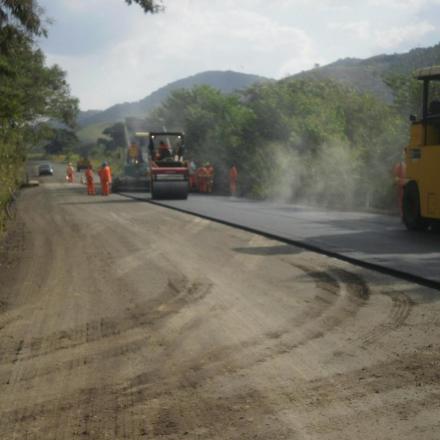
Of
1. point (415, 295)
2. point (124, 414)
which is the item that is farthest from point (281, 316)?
point (124, 414)

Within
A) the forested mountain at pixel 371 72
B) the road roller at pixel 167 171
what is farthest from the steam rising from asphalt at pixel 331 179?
the forested mountain at pixel 371 72

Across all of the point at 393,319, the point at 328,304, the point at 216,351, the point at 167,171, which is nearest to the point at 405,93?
the point at 167,171

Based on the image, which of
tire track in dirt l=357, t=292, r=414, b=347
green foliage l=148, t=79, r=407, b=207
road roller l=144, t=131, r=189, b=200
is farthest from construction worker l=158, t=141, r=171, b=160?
tire track in dirt l=357, t=292, r=414, b=347

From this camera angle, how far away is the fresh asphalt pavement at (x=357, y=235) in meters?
10.2

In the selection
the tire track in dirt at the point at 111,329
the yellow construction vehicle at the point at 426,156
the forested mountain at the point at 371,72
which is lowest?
the tire track in dirt at the point at 111,329

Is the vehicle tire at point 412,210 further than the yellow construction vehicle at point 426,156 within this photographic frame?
Yes

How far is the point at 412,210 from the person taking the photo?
1450 centimetres

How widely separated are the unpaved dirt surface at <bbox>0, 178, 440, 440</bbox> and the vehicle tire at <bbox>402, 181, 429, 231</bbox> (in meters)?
4.03

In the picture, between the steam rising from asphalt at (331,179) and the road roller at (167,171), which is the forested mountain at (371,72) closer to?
the steam rising from asphalt at (331,179)

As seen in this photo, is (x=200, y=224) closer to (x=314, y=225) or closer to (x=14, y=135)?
(x=314, y=225)

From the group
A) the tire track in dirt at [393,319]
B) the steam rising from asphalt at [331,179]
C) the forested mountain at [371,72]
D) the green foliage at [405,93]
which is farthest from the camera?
the forested mountain at [371,72]

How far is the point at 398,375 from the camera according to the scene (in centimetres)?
501

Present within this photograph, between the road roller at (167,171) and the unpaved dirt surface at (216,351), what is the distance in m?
17.9

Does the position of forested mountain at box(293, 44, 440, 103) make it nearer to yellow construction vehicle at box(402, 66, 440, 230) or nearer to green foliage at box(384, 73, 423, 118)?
green foliage at box(384, 73, 423, 118)
